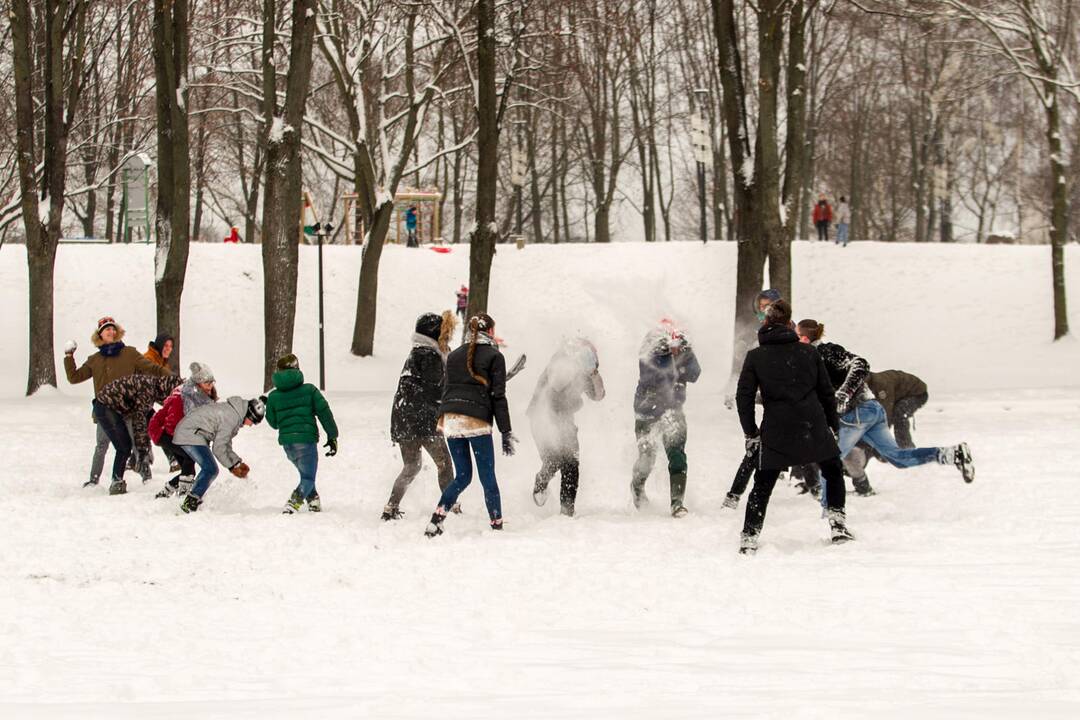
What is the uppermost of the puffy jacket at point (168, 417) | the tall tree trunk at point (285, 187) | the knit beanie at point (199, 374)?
the tall tree trunk at point (285, 187)

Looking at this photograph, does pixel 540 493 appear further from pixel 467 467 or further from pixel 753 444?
pixel 753 444

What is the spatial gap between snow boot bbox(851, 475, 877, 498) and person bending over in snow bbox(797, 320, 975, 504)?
14.8 inches

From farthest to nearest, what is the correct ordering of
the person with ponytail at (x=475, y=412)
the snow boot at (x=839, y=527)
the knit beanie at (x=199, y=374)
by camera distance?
the knit beanie at (x=199, y=374) < the person with ponytail at (x=475, y=412) < the snow boot at (x=839, y=527)

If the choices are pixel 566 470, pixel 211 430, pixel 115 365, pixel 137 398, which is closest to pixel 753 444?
pixel 566 470

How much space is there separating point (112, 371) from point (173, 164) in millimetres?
7581

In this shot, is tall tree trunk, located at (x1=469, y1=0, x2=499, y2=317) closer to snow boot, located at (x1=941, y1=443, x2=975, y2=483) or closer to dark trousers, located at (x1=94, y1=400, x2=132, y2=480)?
dark trousers, located at (x1=94, y1=400, x2=132, y2=480)

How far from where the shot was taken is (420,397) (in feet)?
33.7

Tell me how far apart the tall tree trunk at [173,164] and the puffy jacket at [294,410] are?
855cm

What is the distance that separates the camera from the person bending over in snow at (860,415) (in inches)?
405

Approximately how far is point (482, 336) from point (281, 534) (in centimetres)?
211

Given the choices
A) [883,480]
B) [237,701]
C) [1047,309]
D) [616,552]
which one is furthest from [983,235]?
[237,701]

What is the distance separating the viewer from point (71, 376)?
12227 mm

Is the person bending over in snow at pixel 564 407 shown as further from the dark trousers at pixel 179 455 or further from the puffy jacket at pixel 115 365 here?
the puffy jacket at pixel 115 365

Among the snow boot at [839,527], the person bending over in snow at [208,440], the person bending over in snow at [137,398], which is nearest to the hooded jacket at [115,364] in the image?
the person bending over in snow at [137,398]
